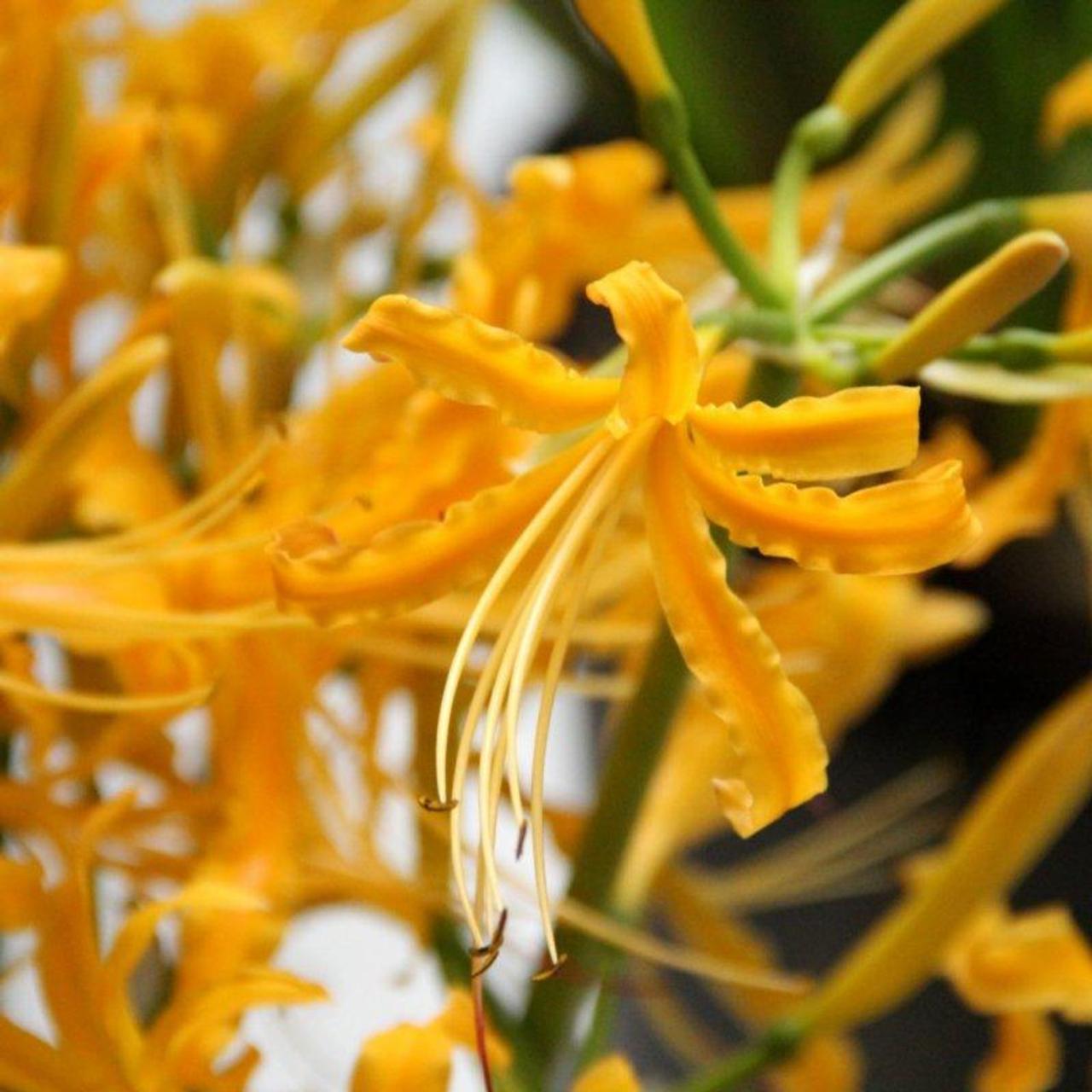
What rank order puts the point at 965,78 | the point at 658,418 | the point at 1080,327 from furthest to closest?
the point at 965,78, the point at 1080,327, the point at 658,418

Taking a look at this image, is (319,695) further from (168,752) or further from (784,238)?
(784,238)

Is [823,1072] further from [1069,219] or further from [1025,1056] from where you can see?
[1069,219]

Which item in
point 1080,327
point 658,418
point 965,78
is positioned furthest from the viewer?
point 965,78

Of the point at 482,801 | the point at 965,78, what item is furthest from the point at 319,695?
the point at 965,78

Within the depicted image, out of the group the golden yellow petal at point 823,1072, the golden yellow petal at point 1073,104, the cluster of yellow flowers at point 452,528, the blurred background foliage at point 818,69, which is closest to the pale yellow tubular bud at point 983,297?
the cluster of yellow flowers at point 452,528

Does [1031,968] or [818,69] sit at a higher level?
[818,69]

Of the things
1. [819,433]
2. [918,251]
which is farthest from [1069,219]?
→ [819,433]

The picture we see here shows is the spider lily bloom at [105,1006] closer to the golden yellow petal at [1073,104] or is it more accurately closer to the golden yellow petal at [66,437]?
the golden yellow petal at [66,437]
